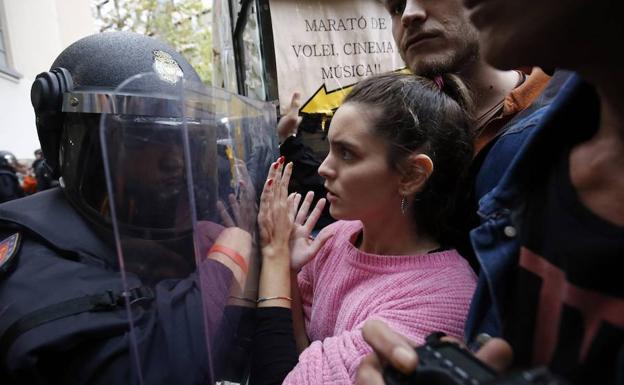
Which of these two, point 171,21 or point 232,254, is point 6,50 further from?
point 232,254

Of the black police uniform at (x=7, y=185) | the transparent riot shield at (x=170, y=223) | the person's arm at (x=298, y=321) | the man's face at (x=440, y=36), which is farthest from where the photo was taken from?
the black police uniform at (x=7, y=185)

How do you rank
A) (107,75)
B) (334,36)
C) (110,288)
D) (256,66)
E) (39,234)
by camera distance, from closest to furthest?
(110,288) → (39,234) → (107,75) → (334,36) → (256,66)

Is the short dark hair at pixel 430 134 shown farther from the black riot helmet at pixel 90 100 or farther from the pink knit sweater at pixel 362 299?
the black riot helmet at pixel 90 100

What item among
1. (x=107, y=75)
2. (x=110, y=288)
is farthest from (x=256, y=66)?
(x=110, y=288)

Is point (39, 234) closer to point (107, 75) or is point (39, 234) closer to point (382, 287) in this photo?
point (107, 75)

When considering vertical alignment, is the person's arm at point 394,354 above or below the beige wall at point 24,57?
below

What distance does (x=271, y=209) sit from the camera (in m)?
1.41

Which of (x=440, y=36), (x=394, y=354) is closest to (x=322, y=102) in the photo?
(x=440, y=36)

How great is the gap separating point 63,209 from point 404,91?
42.9 inches

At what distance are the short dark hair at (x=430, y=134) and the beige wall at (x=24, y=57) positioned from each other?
29.4ft

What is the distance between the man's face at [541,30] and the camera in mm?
612

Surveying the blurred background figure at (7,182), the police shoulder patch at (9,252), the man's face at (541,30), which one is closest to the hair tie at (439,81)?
the man's face at (541,30)

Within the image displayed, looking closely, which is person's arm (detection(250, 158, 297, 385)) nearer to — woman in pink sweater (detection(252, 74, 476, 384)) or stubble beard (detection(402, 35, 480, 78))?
woman in pink sweater (detection(252, 74, 476, 384))

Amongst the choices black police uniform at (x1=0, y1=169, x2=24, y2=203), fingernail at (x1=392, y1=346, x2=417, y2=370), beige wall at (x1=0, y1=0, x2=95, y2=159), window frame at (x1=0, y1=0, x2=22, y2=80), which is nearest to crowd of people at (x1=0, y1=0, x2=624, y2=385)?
fingernail at (x1=392, y1=346, x2=417, y2=370)
